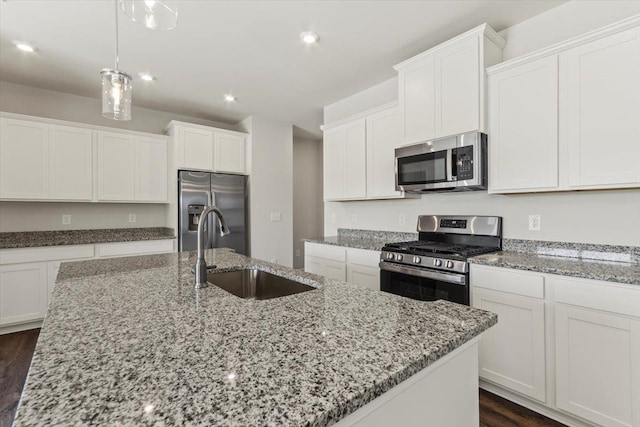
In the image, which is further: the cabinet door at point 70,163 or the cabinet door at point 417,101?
the cabinet door at point 70,163

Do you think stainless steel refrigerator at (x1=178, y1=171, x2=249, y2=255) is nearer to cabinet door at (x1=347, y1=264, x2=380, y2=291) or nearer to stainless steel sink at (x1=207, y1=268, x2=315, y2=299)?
cabinet door at (x1=347, y1=264, x2=380, y2=291)

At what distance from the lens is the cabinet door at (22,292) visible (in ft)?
9.87

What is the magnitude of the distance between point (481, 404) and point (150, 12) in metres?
2.84

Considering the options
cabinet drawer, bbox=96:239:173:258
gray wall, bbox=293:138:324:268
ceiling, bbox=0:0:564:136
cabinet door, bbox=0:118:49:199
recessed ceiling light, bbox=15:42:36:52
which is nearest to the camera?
ceiling, bbox=0:0:564:136

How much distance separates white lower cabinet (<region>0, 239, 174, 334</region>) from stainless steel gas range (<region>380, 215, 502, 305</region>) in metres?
3.15

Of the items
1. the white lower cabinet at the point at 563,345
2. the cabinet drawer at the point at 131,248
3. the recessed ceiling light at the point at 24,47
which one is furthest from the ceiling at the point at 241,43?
the white lower cabinet at the point at 563,345

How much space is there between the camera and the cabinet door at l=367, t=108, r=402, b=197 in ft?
10.1

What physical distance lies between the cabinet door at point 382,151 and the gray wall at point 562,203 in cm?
39

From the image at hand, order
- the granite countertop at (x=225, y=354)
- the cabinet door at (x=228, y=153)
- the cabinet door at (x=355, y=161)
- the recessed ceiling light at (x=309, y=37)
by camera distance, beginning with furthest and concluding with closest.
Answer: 1. the cabinet door at (x=228, y=153)
2. the cabinet door at (x=355, y=161)
3. the recessed ceiling light at (x=309, y=37)
4. the granite countertop at (x=225, y=354)

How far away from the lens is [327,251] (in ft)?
11.1

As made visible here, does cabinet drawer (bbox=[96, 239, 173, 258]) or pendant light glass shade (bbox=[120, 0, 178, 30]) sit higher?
pendant light glass shade (bbox=[120, 0, 178, 30])

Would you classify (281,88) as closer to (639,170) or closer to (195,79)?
(195,79)

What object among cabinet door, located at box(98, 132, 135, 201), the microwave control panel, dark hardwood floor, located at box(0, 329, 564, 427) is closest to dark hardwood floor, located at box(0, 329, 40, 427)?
dark hardwood floor, located at box(0, 329, 564, 427)

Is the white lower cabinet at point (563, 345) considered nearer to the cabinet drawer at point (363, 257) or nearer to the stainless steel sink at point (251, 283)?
the cabinet drawer at point (363, 257)
